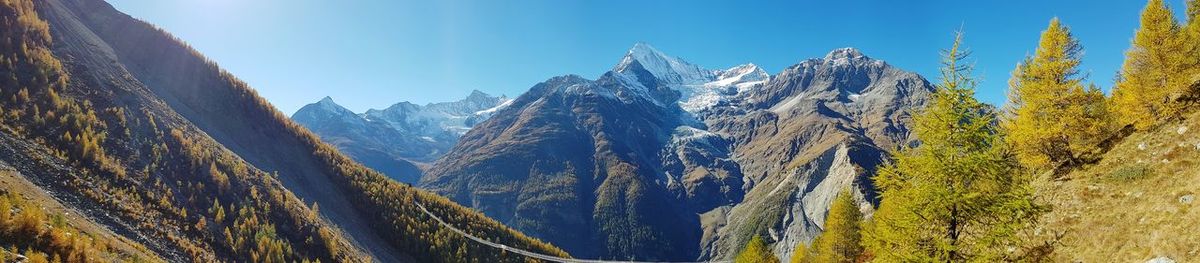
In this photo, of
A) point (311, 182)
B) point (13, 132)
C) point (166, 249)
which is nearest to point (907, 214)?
point (166, 249)

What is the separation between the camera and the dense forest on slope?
24.4m

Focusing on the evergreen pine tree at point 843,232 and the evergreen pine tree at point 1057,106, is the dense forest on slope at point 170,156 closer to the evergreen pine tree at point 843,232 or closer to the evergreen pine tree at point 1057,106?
the evergreen pine tree at point 843,232

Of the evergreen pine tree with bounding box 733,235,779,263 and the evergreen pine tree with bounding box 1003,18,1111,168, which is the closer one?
the evergreen pine tree with bounding box 1003,18,1111,168

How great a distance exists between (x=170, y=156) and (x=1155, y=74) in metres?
56.8

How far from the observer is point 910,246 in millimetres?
17625

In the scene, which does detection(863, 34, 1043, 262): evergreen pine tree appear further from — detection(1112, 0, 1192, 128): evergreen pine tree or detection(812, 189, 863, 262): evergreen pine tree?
detection(812, 189, 863, 262): evergreen pine tree

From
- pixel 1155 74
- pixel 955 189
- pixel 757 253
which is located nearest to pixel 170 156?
pixel 955 189

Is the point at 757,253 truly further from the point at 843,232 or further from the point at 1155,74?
the point at 1155,74

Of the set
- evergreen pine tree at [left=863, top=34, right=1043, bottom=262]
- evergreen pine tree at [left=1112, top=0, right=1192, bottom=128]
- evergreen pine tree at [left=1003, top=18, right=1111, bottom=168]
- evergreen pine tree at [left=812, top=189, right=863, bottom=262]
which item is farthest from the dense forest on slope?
evergreen pine tree at [left=1112, top=0, right=1192, bottom=128]

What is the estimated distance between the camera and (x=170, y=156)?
31281mm

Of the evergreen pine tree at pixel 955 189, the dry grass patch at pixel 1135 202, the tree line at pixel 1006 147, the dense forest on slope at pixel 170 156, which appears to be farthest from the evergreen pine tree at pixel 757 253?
the evergreen pine tree at pixel 955 189

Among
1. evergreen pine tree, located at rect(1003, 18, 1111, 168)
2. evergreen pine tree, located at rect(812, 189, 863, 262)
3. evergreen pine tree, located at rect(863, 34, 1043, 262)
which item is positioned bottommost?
evergreen pine tree, located at rect(863, 34, 1043, 262)

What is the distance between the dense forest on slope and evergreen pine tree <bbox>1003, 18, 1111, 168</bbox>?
138ft

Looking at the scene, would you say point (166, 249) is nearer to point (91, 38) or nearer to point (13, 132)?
point (13, 132)
